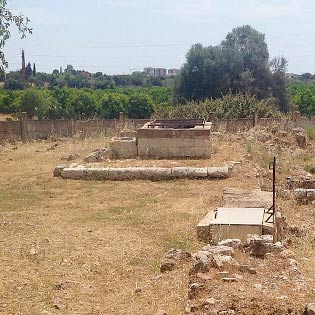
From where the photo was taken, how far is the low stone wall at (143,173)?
1330 centimetres

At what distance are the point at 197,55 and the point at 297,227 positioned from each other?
2914 centimetres

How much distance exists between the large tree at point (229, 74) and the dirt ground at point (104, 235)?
19.9 metres

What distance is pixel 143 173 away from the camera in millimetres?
13531

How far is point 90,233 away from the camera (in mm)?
8742

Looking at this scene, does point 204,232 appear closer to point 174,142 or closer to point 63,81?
point 174,142

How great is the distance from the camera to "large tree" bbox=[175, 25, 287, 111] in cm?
3544

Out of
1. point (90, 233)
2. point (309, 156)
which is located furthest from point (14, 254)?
point (309, 156)

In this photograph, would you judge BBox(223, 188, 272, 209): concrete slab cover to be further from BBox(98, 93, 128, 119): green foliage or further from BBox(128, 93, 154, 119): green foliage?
BBox(98, 93, 128, 119): green foliage

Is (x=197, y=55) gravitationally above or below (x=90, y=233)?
above

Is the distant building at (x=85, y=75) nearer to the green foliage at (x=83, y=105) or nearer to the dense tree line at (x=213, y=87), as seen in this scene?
the green foliage at (x=83, y=105)

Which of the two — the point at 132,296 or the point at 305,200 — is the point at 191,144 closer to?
the point at 305,200

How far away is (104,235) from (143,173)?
16.5 ft

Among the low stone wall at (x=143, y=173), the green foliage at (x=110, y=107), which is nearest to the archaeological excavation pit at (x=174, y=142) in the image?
the low stone wall at (x=143, y=173)

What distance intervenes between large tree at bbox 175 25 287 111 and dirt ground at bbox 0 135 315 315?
19.9 metres
